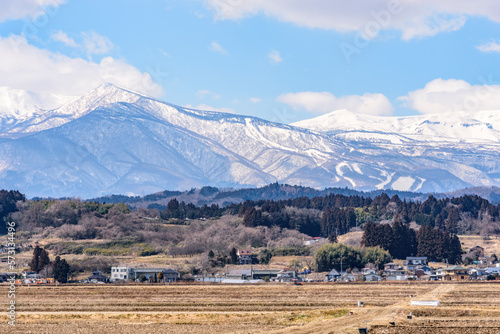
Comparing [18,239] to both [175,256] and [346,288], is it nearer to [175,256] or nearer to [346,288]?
[175,256]

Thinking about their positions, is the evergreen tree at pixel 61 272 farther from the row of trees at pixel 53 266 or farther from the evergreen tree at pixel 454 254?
the evergreen tree at pixel 454 254

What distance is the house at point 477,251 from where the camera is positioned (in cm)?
14238

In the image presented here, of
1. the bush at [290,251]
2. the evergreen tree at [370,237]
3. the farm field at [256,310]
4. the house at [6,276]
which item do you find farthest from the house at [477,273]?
the house at [6,276]

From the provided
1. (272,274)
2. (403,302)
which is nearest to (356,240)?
(272,274)

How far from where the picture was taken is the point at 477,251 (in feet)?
477

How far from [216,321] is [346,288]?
33.7m

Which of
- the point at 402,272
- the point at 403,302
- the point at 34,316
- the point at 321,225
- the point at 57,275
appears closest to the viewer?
the point at 34,316

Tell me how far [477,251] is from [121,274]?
225ft

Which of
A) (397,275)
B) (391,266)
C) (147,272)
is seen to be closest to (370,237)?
(391,266)

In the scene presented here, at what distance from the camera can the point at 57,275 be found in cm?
10912

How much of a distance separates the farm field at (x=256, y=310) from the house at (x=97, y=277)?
22.2m

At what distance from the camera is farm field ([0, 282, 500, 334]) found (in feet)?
168

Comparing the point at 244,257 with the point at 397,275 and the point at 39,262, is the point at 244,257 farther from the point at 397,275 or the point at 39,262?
the point at 39,262

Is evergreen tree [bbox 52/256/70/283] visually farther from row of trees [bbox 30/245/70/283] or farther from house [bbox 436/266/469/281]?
house [bbox 436/266/469/281]
